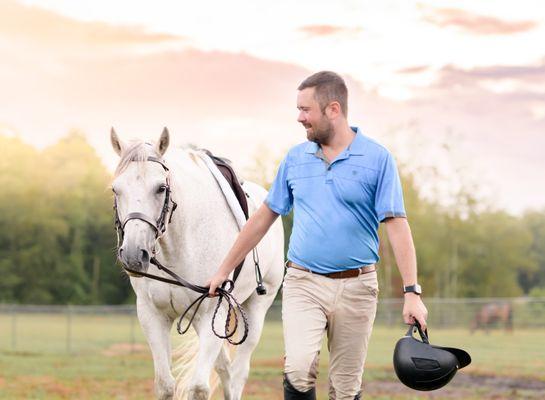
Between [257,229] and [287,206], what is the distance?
0.71ft

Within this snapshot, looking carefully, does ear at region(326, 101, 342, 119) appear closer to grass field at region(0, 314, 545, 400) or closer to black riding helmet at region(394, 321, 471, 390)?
black riding helmet at region(394, 321, 471, 390)

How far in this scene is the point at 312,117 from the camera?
4.55 meters

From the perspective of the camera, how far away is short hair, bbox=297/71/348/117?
14.9ft

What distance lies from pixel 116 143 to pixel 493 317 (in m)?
24.0

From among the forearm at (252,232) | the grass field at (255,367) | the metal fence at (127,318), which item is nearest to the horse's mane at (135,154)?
the forearm at (252,232)

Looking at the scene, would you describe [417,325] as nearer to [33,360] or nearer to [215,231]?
[215,231]

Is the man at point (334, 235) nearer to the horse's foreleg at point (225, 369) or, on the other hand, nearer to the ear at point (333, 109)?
the ear at point (333, 109)

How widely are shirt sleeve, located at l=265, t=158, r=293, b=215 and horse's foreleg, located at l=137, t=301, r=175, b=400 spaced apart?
5.41 feet

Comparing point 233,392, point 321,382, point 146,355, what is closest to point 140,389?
point 321,382

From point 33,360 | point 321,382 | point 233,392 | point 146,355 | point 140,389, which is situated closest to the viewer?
point 233,392

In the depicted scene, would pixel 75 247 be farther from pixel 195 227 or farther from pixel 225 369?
pixel 195 227

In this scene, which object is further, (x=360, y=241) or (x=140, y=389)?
(x=140, y=389)

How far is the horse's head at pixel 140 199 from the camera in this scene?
5078 millimetres

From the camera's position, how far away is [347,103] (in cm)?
465
